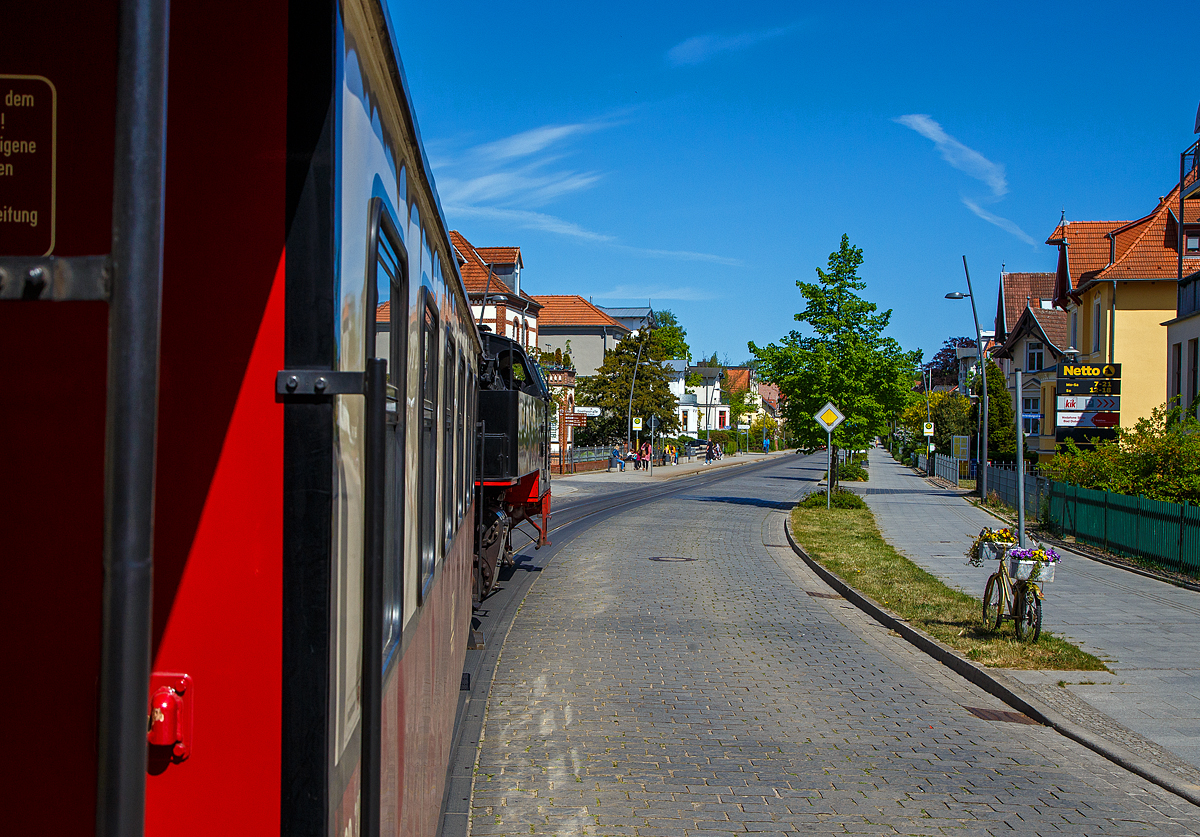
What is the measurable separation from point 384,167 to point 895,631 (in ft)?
34.4

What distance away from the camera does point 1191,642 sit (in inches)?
420

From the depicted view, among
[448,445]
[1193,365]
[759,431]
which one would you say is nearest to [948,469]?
[1193,365]

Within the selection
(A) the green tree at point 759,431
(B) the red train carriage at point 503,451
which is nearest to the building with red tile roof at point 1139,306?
(B) the red train carriage at point 503,451

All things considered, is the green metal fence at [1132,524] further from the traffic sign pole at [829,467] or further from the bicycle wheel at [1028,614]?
the bicycle wheel at [1028,614]

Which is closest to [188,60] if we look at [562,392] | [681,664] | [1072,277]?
[681,664]

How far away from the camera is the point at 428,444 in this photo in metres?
3.54

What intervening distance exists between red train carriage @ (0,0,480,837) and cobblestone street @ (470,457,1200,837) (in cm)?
399

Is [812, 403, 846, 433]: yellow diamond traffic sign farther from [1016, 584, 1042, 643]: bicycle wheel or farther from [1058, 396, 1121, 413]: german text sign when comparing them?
[1016, 584, 1042, 643]: bicycle wheel

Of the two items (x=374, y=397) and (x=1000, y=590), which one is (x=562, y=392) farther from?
(x=374, y=397)

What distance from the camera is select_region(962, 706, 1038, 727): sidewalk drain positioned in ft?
25.3

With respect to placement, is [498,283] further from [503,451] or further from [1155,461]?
[503,451]

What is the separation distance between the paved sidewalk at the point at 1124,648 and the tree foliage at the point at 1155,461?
2019 mm

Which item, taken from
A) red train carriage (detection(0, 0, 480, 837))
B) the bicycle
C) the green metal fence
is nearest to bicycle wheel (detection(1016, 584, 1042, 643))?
the bicycle

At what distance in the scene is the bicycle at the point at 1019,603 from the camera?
33.0 ft
